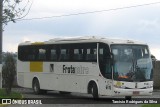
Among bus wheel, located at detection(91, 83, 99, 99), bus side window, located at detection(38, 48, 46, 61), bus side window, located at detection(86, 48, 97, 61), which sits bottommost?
bus wheel, located at detection(91, 83, 99, 99)

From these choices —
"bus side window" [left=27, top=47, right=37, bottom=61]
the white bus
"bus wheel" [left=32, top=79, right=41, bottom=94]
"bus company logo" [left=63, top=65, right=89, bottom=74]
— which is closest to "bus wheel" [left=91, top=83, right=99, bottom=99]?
the white bus

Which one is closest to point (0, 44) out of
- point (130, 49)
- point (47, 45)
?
point (47, 45)

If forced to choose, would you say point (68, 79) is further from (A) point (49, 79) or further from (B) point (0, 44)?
(B) point (0, 44)

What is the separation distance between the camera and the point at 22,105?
Answer: 22.2m

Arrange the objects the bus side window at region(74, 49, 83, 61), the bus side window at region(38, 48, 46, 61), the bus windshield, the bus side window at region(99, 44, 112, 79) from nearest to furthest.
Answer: the bus windshield
the bus side window at region(99, 44, 112, 79)
the bus side window at region(74, 49, 83, 61)
the bus side window at region(38, 48, 46, 61)

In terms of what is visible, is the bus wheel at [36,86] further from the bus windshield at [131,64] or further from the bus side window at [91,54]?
the bus windshield at [131,64]

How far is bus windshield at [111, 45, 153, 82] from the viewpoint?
2409 cm

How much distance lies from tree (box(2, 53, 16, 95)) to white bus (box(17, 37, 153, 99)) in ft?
11.5

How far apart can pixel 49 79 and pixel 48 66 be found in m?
0.76

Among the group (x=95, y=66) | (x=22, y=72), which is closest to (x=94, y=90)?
(x=95, y=66)

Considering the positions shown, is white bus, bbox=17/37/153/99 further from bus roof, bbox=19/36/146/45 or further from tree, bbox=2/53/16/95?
tree, bbox=2/53/16/95

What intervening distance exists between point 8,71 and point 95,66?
4.31 m

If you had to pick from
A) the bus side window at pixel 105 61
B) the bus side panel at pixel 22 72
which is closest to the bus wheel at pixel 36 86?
the bus side panel at pixel 22 72

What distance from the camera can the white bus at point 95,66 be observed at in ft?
79.1
